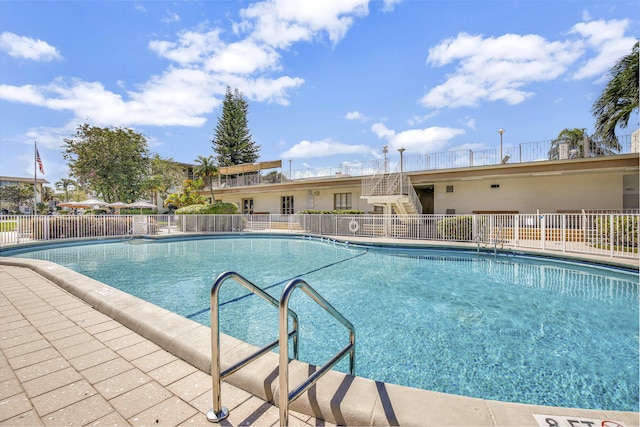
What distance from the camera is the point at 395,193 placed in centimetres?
1533

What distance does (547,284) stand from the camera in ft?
22.8

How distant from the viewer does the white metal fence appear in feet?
31.8

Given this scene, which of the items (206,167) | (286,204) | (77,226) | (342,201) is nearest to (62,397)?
(77,226)

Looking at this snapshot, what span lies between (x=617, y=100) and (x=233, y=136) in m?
36.7

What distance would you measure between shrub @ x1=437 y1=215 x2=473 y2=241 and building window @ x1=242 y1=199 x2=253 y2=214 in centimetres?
1855

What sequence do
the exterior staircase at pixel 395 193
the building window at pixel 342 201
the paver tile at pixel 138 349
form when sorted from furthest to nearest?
the building window at pixel 342 201
the exterior staircase at pixel 395 193
the paver tile at pixel 138 349

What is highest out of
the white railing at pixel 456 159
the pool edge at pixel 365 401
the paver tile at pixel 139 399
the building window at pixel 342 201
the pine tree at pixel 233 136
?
the pine tree at pixel 233 136

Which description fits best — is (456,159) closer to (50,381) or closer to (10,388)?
(50,381)

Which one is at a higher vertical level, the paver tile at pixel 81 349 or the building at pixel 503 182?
the building at pixel 503 182

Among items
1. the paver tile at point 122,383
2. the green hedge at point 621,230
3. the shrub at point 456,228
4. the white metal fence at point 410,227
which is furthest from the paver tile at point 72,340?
the shrub at point 456,228

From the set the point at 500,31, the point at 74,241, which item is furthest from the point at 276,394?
the point at 500,31

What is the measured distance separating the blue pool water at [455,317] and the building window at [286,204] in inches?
589

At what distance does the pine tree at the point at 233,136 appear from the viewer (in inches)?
1513

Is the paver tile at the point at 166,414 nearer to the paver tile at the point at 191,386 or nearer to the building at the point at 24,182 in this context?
the paver tile at the point at 191,386
